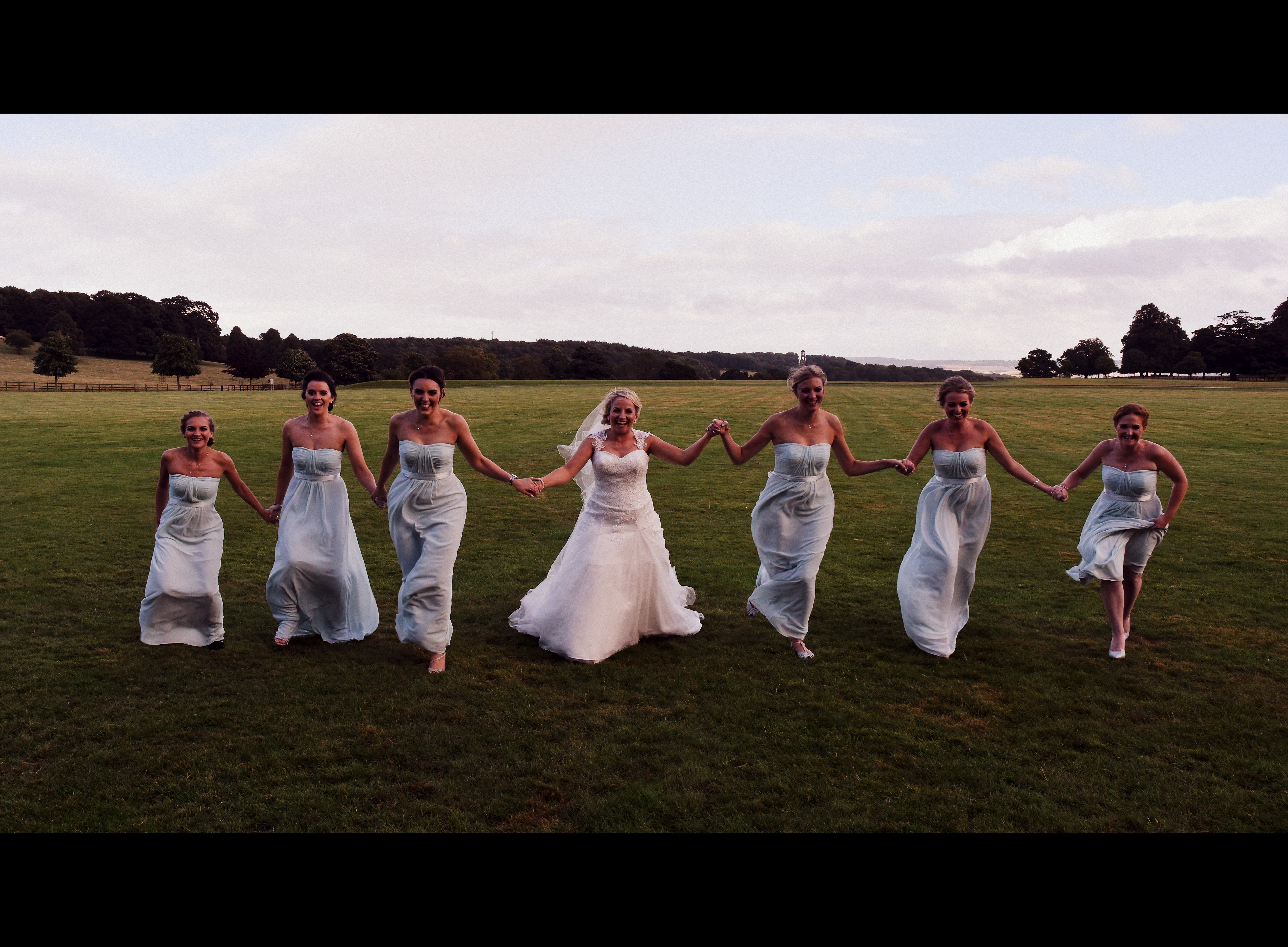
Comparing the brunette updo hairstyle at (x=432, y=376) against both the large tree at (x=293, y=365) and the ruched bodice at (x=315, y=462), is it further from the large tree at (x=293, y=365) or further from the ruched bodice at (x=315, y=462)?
the large tree at (x=293, y=365)

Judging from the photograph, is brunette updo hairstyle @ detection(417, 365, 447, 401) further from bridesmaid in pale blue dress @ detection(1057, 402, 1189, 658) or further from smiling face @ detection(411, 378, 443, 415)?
bridesmaid in pale blue dress @ detection(1057, 402, 1189, 658)

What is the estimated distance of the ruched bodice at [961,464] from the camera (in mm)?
8344

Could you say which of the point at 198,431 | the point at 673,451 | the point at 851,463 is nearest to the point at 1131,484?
the point at 851,463

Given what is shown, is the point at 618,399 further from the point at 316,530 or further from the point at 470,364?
the point at 470,364

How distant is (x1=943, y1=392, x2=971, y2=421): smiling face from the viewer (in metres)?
8.38

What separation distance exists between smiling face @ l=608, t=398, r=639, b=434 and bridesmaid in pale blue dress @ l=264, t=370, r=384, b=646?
2.48 m

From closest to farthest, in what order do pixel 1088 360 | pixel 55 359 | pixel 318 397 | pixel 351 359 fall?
pixel 318 397
pixel 55 359
pixel 351 359
pixel 1088 360

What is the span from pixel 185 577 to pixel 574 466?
402 centimetres

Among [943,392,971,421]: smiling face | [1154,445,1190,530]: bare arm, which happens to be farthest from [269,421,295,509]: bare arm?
[1154,445,1190,530]: bare arm

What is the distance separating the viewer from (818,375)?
8.44m

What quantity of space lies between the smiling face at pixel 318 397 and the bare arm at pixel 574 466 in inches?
90.4

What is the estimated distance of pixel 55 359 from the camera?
91.8 meters

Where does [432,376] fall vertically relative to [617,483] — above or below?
above
